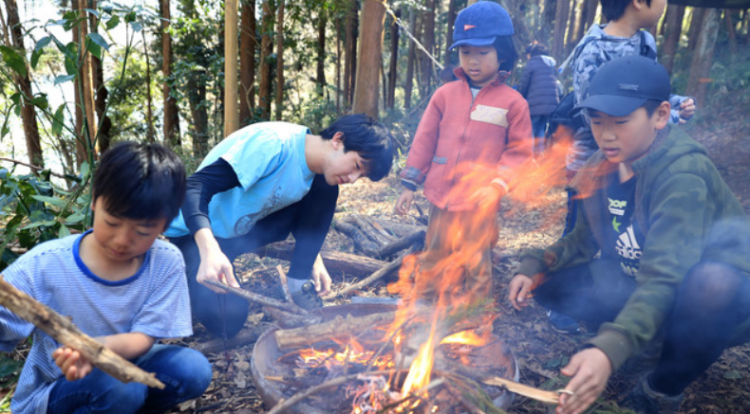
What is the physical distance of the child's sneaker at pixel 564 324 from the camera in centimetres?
339

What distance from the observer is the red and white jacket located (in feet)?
11.5

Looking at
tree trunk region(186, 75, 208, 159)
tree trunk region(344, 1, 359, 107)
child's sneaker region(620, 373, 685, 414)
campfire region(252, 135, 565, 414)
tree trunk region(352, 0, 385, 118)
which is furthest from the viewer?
tree trunk region(344, 1, 359, 107)

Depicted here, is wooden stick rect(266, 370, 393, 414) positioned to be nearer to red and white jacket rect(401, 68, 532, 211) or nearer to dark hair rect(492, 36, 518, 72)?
red and white jacket rect(401, 68, 532, 211)

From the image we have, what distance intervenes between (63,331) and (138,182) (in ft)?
1.86

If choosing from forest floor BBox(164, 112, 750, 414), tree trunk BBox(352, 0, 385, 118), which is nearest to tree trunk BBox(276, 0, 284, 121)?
tree trunk BBox(352, 0, 385, 118)

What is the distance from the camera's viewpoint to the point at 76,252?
186 centimetres

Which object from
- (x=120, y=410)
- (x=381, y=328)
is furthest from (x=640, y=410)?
(x=120, y=410)

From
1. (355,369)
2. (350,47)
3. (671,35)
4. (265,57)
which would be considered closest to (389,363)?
(355,369)

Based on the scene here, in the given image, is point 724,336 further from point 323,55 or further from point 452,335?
point 323,55

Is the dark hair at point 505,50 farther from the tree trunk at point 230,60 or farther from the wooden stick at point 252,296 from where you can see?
the tree trunk at point 230,60

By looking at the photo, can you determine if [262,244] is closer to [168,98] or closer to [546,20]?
[546,20]

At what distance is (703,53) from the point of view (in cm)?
1027

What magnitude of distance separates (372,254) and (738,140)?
8.44m

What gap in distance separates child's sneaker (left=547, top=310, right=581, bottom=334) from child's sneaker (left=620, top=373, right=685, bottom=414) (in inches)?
35.9
